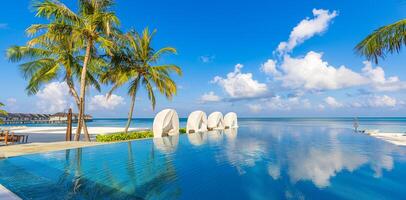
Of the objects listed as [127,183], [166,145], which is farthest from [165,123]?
[127,183]

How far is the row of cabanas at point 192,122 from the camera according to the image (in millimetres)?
17219

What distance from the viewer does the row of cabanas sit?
17.2 metres

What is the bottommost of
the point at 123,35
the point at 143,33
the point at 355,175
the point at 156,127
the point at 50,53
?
the point at 355,175

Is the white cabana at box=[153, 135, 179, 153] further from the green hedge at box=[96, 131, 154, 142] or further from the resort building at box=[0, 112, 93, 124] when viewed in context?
the resort building at box=[0, 112, 93, 124]

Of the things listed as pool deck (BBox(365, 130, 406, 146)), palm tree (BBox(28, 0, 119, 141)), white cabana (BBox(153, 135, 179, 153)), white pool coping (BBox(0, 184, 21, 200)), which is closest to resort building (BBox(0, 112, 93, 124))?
palm tree (BBox(28, 0, 119, 141))

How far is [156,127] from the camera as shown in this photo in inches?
674

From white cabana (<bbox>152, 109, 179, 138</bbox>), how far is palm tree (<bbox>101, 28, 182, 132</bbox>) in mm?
1189

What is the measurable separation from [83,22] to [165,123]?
8.48 metres

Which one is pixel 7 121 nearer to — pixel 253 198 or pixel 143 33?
pixel 143 33

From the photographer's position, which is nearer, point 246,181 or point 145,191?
point 145,191

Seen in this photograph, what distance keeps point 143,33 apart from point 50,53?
635 cm

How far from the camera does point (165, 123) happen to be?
1756cm

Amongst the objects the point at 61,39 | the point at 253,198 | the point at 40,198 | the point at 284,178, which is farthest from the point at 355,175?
the point at 61,39

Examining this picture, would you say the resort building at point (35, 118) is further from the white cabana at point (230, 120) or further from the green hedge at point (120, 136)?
the green hedge at point (120, 136)
